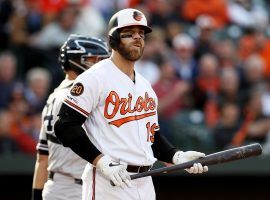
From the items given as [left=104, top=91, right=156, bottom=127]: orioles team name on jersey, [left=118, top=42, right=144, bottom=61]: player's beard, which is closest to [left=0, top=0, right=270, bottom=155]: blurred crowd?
[left=104, top=91, right=156, bottom=127]: orioles team name on jersey

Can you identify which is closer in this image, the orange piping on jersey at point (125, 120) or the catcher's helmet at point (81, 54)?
the orange piping on jersey at point (125, 120)

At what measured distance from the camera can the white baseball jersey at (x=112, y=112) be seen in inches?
182

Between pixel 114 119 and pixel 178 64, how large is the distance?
18.2ft

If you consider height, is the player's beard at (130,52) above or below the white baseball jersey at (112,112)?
above

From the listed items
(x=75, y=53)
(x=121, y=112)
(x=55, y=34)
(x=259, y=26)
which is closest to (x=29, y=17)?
(x=55, y=34)

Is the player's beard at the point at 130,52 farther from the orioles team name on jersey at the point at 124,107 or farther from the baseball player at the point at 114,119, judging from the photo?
the orioles team name on jersey at the point at 124,107

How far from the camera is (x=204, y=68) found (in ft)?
32.4

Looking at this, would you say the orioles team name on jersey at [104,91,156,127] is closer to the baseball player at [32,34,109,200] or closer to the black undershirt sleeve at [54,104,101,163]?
the black undershirt sleeve at [54,104,101,163]

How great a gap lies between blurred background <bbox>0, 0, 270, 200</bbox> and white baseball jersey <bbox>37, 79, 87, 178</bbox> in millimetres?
2677

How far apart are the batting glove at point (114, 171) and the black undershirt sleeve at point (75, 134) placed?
9cm

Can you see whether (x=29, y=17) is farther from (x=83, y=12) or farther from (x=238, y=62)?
(x=238, y=62)

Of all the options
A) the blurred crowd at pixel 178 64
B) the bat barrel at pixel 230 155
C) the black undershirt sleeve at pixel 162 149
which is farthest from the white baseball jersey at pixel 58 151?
the blurred crowd at pixel 178 64

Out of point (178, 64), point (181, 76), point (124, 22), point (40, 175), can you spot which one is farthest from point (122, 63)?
point (178, 64)

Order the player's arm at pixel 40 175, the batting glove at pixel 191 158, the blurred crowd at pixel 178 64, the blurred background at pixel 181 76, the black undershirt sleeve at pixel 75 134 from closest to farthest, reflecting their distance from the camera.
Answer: the black undershirt sleeve at pixel 75 134, the batting glove at pixel 191 158, the player's arm at pixel 40 175, the blurred background at pixel 181 76, the blurred crowd at pixel 178 64
